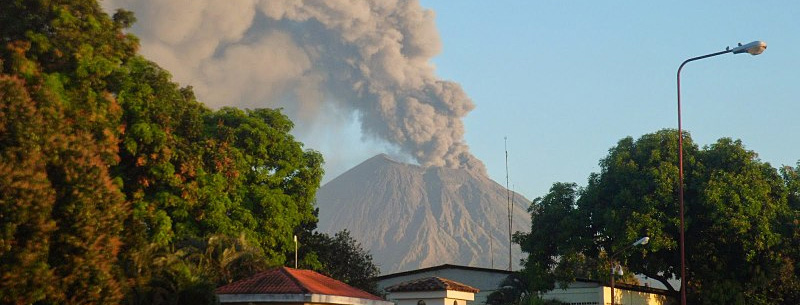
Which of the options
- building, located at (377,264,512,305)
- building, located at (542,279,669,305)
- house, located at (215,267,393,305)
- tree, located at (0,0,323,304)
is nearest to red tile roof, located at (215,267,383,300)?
house, located at (215,267,393,305)

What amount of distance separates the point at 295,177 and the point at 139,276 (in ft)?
78.1

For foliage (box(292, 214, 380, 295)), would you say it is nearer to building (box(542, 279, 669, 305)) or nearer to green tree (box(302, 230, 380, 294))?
green tree (box(302, 230, 380, 294))

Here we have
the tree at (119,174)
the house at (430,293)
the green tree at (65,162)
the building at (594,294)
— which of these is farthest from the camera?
the building at (594,294)

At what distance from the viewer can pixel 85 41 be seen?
43156mm

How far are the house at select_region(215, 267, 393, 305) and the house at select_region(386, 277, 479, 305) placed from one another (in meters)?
4.25

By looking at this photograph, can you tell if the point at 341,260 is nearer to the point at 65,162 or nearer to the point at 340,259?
the point at 340,259

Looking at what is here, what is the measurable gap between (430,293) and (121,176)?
48.3 feet

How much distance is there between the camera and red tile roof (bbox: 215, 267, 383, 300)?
125ft

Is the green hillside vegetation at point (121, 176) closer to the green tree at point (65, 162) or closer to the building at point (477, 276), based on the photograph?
the green tree at point (65, 162)

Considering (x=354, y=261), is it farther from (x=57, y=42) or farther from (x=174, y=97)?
(x=57, y=42)

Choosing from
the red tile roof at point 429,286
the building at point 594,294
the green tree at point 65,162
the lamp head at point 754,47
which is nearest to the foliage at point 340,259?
the building at point 594,294

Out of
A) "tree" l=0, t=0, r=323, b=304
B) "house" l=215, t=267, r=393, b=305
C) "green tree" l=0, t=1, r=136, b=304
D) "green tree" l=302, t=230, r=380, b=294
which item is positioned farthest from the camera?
"green tree" l=302, t=230, r=380, b=294

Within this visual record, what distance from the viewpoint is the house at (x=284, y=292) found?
3766 centimetres

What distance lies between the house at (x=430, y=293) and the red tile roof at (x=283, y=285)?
381 centimetres
